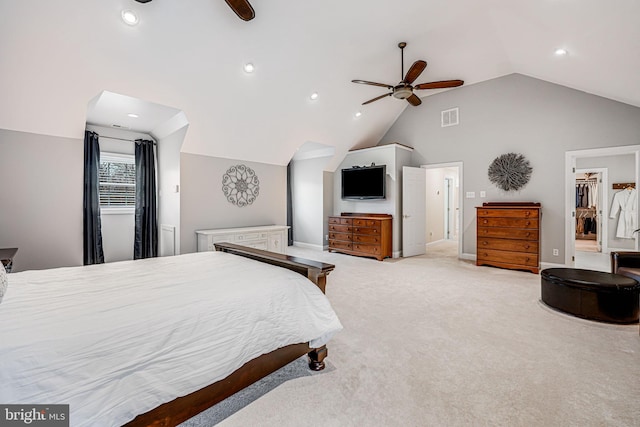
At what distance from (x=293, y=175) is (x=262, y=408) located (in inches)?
251

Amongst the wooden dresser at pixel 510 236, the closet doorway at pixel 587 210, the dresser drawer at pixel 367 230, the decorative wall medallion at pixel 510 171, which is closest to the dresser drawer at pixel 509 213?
the wooden dresser at pixel 510 236

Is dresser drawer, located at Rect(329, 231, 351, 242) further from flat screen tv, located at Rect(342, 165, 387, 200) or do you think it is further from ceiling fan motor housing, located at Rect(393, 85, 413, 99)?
ceiling fan motor housing, located at Rect(393, 85, 413, 99)

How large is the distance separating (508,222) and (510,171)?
3.70ft

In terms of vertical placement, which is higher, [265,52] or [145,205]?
[265,52]

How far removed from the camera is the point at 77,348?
108cm

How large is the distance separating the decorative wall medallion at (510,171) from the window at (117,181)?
23.1 ft

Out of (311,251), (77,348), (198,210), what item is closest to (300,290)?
(77,348)

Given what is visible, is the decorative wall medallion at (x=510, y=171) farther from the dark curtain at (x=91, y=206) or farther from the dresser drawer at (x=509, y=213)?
the dark curtain at (x=91, y=206)

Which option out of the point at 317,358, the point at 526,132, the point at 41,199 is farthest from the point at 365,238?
the point at 41,199

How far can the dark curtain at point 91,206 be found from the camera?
4332mm

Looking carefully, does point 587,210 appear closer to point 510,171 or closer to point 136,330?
point 510,171

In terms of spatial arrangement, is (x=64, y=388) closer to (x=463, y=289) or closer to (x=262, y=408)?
(x=262, y=408)

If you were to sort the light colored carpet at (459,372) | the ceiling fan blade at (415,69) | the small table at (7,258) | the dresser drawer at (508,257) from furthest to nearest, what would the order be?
1. the dresser drawer at (508,257)
2. the ceiling fan blade at (415,69)
3. the small table at (7,258)
4. the light colored carpet at (459,372)

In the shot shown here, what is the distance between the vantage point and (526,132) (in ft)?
16.9
